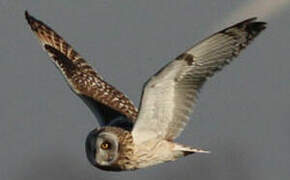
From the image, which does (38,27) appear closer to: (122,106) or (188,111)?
(122,106)

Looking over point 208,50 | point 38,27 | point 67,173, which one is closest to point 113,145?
point 208,50

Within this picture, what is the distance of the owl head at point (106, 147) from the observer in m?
15.4

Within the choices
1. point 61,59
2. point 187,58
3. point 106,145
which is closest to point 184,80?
point 187,58

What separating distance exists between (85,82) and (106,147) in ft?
5.95

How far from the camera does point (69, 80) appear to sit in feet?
55.9

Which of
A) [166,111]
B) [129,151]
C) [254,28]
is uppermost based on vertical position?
[254,28]

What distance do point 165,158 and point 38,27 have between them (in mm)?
3391

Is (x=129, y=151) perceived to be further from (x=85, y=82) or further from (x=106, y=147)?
(x=85, y=82)

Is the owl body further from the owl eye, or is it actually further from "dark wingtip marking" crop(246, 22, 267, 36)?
"dark wingtip marking" crop(246, 22, 267, 36)

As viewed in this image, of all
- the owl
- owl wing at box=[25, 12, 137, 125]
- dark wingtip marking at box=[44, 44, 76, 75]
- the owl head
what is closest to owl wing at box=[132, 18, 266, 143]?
the owl

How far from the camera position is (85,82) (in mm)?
17094

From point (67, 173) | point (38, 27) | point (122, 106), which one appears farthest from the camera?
point (67, 173)

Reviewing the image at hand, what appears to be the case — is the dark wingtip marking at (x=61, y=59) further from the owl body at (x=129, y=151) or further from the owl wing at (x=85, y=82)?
the owl body at (x=129, y=151)

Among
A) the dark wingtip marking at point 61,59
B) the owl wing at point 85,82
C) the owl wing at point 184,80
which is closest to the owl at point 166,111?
the owl wing at point 184,80
